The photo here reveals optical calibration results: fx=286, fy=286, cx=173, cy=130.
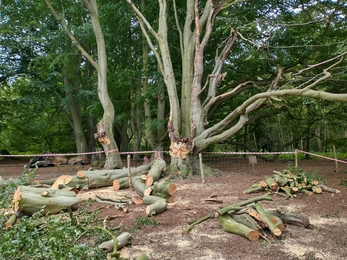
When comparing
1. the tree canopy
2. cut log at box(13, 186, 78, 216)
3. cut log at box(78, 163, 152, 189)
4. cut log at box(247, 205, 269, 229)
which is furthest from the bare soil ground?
the tree canopy

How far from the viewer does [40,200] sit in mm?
4730

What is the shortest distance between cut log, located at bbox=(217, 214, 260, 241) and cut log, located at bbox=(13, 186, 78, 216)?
2.34 metres

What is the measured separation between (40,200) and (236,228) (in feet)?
10.4

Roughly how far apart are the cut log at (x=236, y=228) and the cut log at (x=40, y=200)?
2338mm

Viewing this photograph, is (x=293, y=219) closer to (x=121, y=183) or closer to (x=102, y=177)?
(x=121, y=183)

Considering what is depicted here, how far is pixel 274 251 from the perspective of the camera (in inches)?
132

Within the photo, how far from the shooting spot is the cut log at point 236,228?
11.8 ft

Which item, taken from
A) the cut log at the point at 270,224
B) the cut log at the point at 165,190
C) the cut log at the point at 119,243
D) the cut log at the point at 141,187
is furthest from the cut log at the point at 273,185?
the cut log at the point at 119,243

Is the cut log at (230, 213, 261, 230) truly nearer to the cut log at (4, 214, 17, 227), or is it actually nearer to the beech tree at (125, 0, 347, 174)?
the cut log at (4, 214, 17, 227)

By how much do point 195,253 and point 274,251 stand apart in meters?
0.92

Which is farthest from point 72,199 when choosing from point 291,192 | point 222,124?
point 222,124

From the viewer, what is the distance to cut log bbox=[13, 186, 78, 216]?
14.6 ft

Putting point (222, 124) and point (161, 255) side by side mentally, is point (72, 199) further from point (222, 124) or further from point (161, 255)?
point (222, 124)

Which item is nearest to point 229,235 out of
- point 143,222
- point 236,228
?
point 236,228
